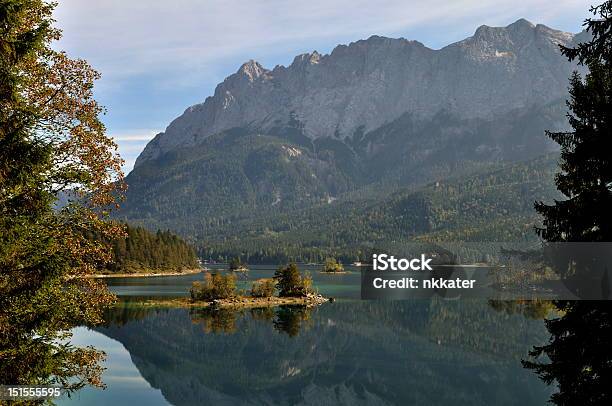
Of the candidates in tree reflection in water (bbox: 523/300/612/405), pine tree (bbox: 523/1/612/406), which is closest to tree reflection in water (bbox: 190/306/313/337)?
tree reflection in water (bbox: 523/300/612/405)

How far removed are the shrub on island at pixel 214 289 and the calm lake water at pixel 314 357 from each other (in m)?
11.9

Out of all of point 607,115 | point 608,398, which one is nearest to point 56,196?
point 607,115

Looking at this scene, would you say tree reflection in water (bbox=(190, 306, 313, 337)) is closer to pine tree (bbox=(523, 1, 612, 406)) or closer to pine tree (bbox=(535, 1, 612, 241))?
pine tree (bbox=(523, 1, 612, 406))

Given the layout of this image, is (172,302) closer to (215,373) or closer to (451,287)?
(215,373)

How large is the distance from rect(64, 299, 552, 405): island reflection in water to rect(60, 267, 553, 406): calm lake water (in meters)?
0.17

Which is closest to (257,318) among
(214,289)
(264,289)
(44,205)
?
(214,289)

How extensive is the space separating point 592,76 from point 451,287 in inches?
7027

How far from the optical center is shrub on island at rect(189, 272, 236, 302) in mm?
125081

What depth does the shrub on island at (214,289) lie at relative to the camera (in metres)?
125

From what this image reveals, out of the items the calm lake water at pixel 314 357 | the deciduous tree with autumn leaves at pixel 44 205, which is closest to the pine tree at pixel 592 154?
the deciduous tree with autumn leaves at pixel 44 205

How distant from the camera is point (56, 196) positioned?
18484 millimetres

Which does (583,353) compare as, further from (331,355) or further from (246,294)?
(246,294)

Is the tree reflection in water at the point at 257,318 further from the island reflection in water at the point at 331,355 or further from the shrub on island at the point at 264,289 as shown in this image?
the shrub on island at the point at 264,289

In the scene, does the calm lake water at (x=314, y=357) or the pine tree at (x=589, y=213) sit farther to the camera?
the calm lake water at (x=314, y=357)
